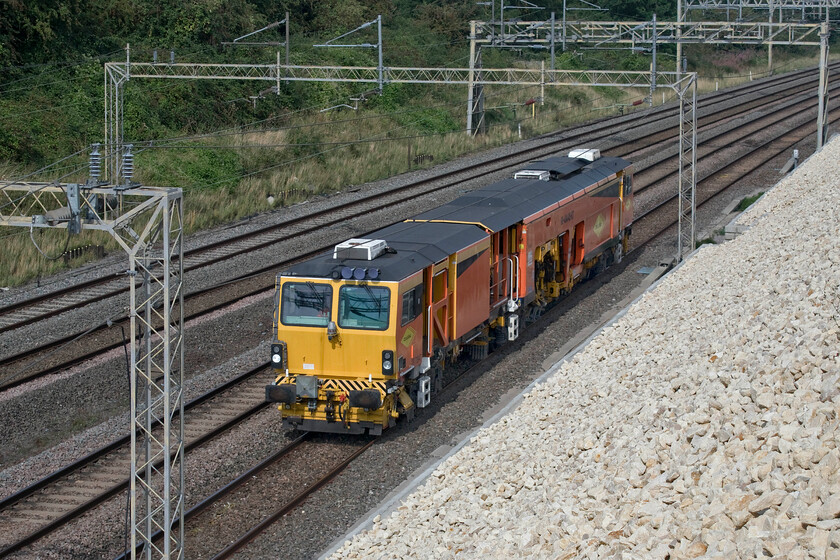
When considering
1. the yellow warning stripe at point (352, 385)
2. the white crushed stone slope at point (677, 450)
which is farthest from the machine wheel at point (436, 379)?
the yellow warning stripe at point (352, 385)

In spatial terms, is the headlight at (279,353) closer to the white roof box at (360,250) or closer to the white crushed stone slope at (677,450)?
the white roof box at (360,250)

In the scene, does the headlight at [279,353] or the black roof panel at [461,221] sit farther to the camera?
the black roof panel at [461,221]

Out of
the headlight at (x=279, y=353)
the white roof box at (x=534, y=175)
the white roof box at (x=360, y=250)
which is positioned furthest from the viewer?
the white roof box at (x=534, y=175)

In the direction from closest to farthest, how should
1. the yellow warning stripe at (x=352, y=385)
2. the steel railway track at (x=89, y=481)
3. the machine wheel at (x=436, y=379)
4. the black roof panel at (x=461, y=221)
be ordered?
the steel railway track at (x=89, y=481)
the yellow warning stripe at (x=352, y=385)
the black roof panel at (x=461, y=221)
the machine wheel at (x=436, y=379)

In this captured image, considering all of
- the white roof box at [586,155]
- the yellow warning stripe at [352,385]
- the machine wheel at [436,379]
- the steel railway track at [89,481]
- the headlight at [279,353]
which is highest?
the white roof box at [586,155]

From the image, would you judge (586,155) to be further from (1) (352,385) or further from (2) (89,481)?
(2) (89,481)

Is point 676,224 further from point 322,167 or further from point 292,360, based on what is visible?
point 292,360

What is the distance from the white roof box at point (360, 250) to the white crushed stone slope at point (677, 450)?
350cm

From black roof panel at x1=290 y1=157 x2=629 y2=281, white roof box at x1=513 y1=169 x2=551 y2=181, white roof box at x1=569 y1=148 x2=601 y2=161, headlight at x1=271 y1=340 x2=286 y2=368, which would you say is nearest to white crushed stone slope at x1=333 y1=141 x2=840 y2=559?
black roof panel at x1=290 y1=157 x2=629 y2=281

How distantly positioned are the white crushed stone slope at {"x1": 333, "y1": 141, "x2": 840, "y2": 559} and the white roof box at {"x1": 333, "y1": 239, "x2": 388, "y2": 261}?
3501mm

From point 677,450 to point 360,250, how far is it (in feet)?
A: 25.4

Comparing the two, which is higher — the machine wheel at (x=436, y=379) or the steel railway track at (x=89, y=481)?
the machine wheel at (x=436, y=379)

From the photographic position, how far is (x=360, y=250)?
16859 mm

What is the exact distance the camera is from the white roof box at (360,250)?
16.9 metres
